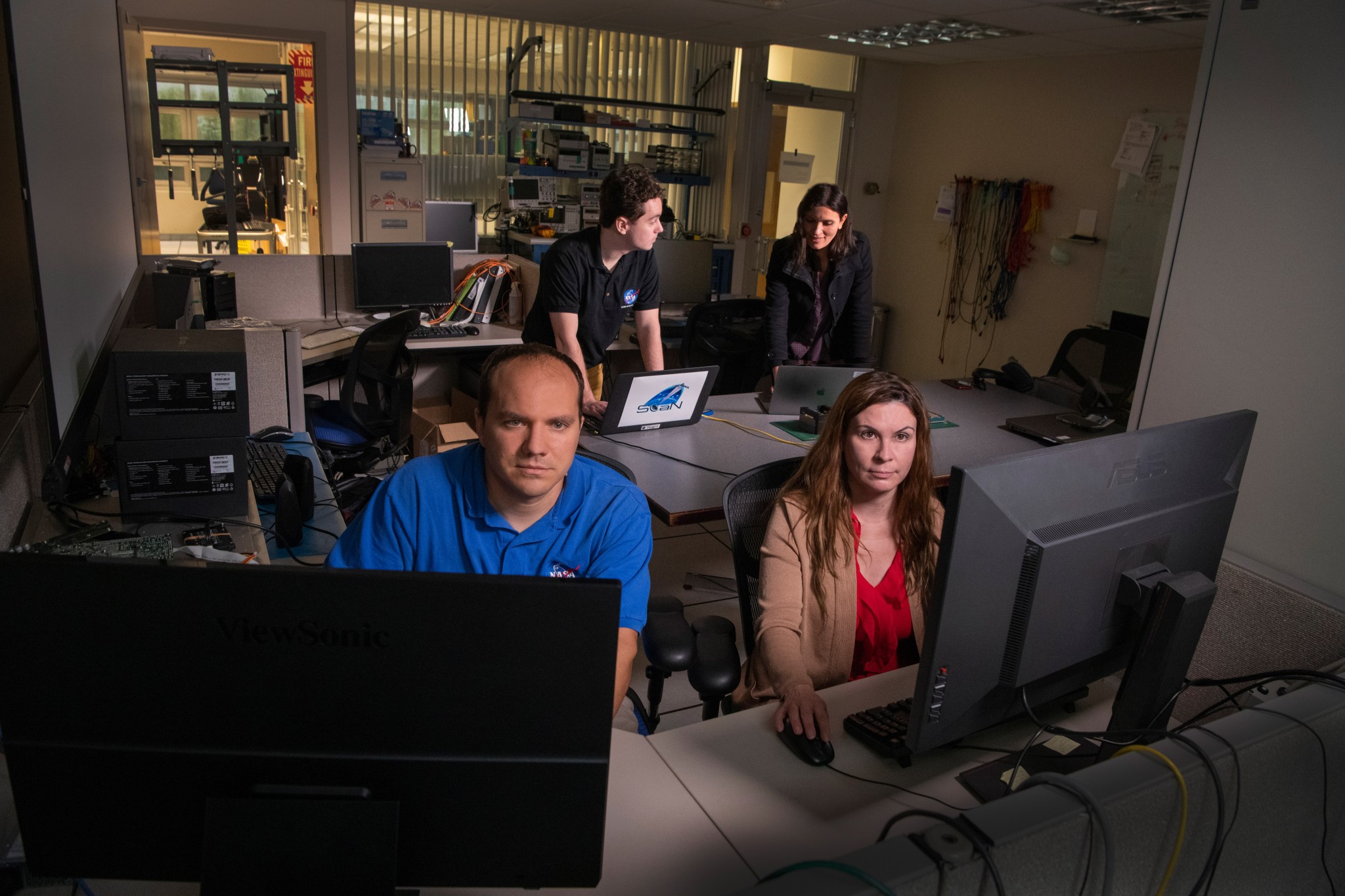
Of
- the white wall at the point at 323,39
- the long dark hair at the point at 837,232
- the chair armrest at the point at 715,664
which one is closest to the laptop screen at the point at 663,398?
the long dark hair at the point at 837,232

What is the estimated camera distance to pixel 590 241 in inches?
129

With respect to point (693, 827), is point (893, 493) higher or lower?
higher

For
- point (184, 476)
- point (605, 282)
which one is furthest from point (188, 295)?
point (605, 282)

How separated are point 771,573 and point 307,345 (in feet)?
9.66

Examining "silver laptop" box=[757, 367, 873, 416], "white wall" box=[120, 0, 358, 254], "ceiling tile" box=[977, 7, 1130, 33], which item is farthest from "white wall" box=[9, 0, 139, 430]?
"ceiling tile" box=[977, 7, 1130, 33]

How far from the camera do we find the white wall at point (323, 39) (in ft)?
16.7

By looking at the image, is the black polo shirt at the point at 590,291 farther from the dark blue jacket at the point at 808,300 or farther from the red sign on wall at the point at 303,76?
the red sign on wall at the point at 303,76

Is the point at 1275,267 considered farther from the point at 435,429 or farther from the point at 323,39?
the point at 323,39

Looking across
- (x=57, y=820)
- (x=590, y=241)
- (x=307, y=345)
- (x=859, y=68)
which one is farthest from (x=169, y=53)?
(x=57, y=820)

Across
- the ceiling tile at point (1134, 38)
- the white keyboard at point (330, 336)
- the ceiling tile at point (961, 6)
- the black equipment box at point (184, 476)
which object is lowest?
the white keyboard at point (330, 336)

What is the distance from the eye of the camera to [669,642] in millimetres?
1676

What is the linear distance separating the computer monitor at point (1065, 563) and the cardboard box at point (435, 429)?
3.16 m

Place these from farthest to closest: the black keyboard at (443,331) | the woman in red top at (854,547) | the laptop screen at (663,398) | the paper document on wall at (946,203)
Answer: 1. the paper document on wall at (946,203)
2. the black keyboard at (443,331)
3. the laptop screen at (663,398)
4. the woman in red top at (854,547)

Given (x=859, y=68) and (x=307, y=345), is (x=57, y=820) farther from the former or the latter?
(x=859, y=68)
